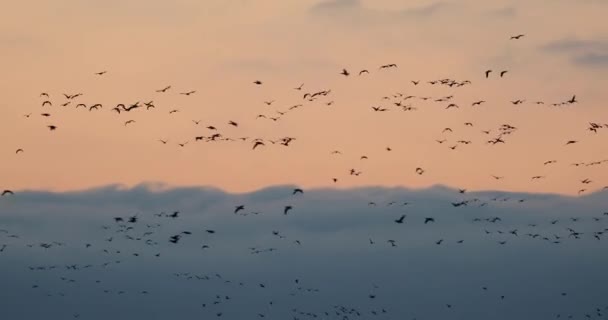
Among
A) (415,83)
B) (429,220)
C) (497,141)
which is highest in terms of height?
(415,83)

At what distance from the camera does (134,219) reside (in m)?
65.4

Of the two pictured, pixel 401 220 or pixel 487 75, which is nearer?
pixel 487 75

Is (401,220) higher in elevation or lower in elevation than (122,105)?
lower

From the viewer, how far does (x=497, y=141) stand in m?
66.2

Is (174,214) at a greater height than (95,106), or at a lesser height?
lesser

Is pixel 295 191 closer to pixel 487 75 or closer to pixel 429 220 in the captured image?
pixel 429 220

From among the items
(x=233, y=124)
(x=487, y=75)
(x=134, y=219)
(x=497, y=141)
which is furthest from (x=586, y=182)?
(x=134, y=219)

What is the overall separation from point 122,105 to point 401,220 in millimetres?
18251

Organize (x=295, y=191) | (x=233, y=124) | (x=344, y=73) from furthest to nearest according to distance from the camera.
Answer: (x=295, y=191)
(x=344, y=73)
(x=233, y=124)

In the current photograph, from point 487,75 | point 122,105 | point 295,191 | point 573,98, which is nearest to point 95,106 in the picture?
point 122,105

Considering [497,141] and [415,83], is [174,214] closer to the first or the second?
[415,83]

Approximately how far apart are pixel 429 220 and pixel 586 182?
10064 mm

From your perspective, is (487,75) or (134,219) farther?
(134,219)

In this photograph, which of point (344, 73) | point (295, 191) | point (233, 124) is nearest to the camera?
point (233, 124)
